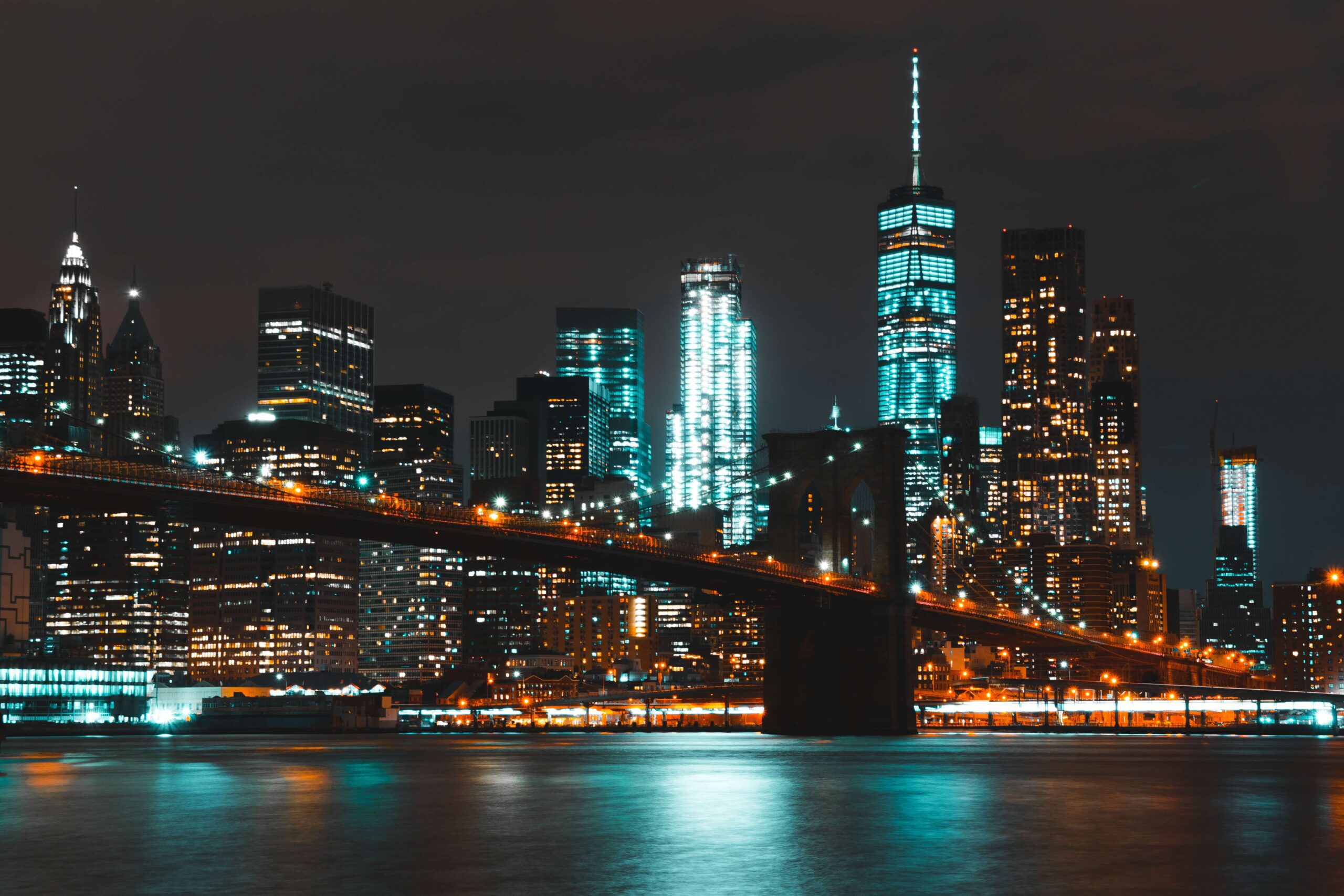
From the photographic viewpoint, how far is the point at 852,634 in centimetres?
8819

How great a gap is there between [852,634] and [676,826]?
56617 millimetres

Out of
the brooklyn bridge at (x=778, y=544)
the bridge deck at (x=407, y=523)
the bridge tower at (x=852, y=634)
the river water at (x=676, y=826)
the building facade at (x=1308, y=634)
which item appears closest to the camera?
the river water at (x=676, y=826)

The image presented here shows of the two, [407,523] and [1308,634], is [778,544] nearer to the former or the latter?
[407,523]

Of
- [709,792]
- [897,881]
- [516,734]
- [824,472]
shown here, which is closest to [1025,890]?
[897,881]

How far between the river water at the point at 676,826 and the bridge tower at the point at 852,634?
934 inches

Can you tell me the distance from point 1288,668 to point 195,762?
132 meters

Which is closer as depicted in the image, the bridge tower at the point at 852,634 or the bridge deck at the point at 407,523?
the bridge deck at the point at 407,523

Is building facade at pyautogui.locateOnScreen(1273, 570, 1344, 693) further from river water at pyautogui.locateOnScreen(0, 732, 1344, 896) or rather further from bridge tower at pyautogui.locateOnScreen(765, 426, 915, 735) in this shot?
river water at pyautogui.locateOnScreen(0, 732, 1344, 896)

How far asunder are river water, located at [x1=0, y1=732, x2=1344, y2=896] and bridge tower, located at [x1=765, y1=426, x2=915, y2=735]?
23.7m

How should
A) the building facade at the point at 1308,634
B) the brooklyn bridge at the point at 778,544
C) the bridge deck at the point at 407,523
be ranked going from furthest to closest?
1. the building facade at the point at 1308,634
2. the brooklyn bridge at the point at 778,544
3. the bridge deck at the point at 407,523

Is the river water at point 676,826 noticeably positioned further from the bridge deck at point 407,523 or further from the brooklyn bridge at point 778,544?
the brooklyn bridge at point 778,544

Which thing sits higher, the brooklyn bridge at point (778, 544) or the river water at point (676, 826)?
the brooklyn bridge at point (778, 544)

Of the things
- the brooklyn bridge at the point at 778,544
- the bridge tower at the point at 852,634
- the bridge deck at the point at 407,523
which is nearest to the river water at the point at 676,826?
the bridge deck at the point at 407,523

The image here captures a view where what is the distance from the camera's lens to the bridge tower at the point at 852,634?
86.7m
